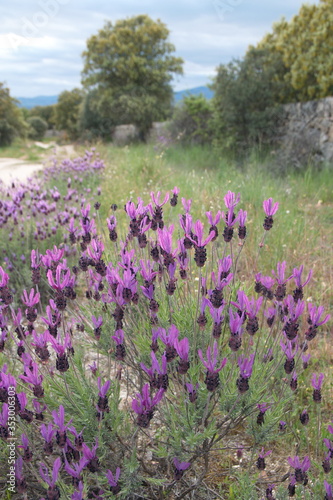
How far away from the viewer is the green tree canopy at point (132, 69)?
20609 mm

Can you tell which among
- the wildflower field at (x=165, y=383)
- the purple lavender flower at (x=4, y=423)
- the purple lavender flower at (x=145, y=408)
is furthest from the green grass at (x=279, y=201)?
the purple lavender flower at (x=4, y=423)

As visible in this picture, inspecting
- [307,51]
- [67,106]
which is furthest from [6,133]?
[307,51]

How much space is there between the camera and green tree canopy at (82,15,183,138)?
2061 centimetres

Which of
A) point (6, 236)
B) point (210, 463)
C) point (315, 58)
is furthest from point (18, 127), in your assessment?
point (210, 463)

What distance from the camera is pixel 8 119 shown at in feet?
82.8

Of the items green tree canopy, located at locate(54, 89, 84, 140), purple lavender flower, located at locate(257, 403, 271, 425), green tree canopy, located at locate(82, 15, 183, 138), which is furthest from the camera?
green tree canopy, located at locate(54, 89, 84, 140)

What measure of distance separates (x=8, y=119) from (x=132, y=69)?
854 cm

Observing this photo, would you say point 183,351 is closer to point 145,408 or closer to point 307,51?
point 145,408

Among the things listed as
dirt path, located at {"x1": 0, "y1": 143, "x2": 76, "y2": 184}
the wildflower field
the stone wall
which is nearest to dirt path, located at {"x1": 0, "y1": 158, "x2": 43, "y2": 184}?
dirt path, located at {"x1": 0, "y1": 143, "x2": 76, "y2": 184}

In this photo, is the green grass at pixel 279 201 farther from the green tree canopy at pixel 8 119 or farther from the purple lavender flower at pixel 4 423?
the green tree canopy at pixel 8 119

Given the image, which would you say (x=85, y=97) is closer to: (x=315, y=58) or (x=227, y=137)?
(x=227, y=137)

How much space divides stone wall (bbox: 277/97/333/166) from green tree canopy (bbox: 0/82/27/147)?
18.5 metres

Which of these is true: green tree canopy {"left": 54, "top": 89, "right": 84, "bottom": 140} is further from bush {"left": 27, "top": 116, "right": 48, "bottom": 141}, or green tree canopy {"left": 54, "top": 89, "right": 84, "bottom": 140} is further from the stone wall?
the stone wall

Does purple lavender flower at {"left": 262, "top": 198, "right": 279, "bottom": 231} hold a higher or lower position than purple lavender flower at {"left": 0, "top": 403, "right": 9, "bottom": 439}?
higher
